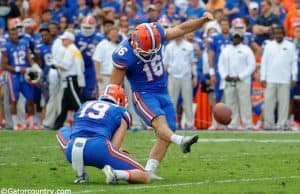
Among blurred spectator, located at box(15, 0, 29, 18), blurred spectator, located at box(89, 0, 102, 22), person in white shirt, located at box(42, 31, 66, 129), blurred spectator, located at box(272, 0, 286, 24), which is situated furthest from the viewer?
blurred spectator, located at box(15, 0, 29, 18)

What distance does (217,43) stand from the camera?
19.4 metres

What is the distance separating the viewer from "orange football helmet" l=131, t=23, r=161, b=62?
10484mm

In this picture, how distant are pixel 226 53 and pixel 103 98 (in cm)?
897

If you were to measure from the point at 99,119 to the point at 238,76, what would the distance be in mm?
9180

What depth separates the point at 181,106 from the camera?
19547 millimetres

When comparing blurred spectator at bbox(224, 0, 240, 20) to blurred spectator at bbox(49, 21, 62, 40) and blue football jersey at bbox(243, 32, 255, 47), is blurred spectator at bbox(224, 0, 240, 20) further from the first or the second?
blurred spectator at bbox(49, 21, 62, 40)

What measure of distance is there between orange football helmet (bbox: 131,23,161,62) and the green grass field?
1254 millimetres

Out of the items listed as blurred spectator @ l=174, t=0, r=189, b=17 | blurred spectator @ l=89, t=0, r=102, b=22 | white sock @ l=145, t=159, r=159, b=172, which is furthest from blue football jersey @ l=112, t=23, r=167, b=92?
blurred spectator @ l=89, t=0, r=102, b=22

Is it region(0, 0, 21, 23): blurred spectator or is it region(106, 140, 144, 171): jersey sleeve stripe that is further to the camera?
region(0, 0, 21, 23): blurred spectator

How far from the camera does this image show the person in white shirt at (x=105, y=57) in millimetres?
19031

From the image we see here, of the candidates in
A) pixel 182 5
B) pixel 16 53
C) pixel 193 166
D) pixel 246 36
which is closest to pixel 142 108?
pixel 193 166

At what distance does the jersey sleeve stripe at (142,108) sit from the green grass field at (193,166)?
649 mm

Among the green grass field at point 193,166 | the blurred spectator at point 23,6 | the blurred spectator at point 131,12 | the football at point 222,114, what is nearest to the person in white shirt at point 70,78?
the blurred spectator at point 131,12

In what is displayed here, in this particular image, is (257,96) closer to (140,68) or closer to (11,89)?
(11,89)
